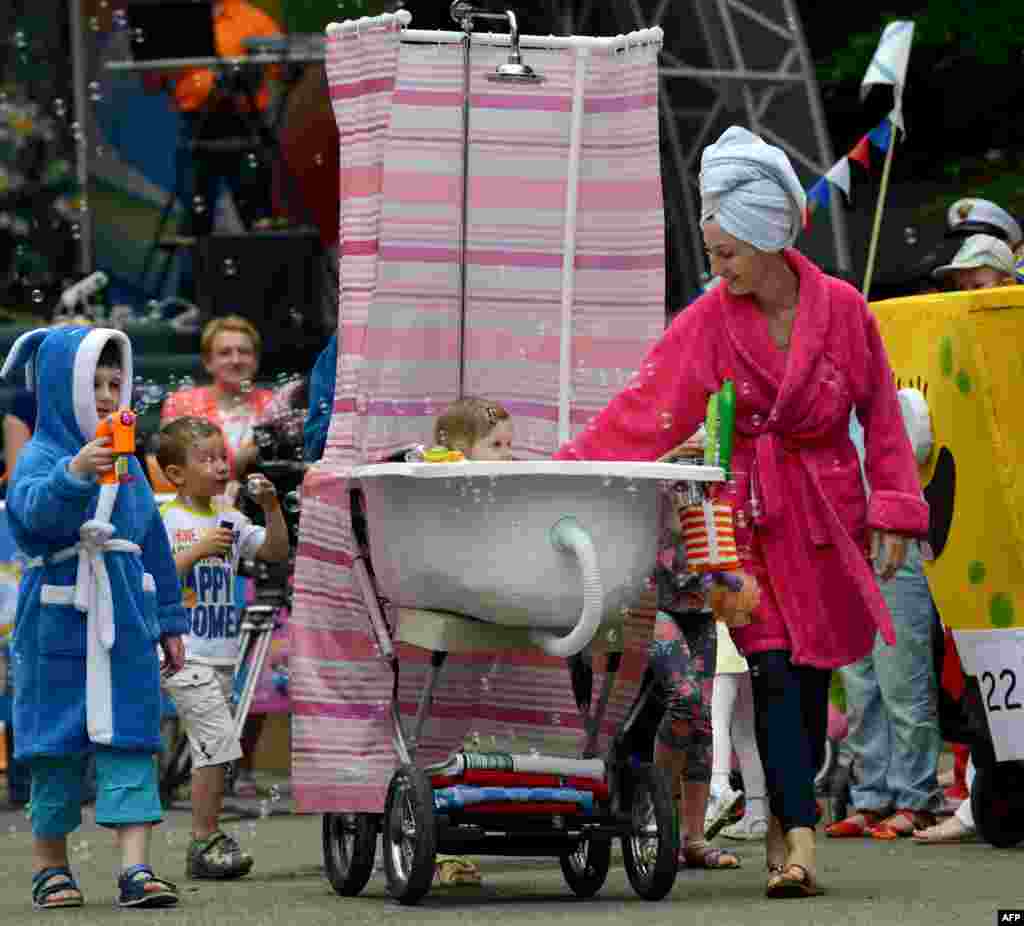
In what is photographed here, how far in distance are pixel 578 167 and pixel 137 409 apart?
1.45 meters

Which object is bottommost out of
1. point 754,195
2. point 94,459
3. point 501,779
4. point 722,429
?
point 501,779

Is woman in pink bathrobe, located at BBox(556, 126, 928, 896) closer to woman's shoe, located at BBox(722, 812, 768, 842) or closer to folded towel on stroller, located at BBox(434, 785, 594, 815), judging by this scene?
folded towel on stroller, located at BBox(434, 785, 594, 815)

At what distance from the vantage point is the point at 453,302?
741 centimetres

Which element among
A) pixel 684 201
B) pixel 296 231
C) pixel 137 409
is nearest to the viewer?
pixel 137 409

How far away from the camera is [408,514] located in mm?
6500

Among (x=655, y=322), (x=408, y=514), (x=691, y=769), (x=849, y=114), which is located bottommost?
(x=691, y=769)

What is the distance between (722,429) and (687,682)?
1563 mm

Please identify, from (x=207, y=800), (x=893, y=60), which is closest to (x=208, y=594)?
A: (x=207, y=800)

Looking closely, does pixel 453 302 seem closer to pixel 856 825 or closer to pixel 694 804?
pixel 694 804

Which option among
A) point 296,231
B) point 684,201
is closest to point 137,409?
point 296,231

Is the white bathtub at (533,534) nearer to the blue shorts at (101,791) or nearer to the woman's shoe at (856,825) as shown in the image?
the blue shorts at (101,791)

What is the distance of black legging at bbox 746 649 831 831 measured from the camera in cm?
660

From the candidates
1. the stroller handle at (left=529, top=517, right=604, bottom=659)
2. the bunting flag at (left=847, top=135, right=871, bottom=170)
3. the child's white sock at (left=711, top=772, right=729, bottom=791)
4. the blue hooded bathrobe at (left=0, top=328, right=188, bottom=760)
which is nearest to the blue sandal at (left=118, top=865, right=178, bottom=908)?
the blue hooded bathrobe at (left=0, top=328, right=188, bottom=760)

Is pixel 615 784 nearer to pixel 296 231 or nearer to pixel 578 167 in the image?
pixel 578 167
